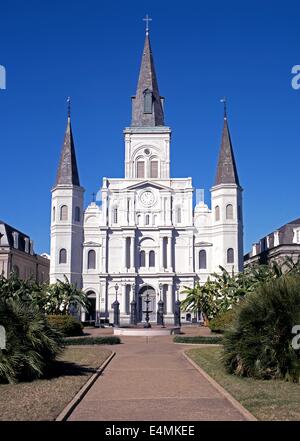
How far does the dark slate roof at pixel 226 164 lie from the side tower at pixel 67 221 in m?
18.3

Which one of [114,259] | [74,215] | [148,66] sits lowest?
[114,259]

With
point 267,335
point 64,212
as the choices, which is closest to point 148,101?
point 64,212

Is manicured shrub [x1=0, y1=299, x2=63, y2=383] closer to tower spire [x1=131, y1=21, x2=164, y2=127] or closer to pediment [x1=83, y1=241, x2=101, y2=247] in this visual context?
pediment [x1=83, y1=241, x2=101, y2=247]

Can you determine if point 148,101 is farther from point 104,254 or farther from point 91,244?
point 104,254

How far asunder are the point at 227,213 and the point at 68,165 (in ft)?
70.7

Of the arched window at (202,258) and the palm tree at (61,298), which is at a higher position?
the arched window at (202,258)

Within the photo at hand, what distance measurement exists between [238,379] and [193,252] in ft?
185

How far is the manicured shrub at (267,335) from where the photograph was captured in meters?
17.3

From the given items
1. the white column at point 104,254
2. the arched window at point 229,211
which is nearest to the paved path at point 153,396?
the white column at point 104,254

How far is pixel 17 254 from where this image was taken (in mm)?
76312

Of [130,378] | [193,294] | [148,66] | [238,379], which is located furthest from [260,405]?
[148,66]

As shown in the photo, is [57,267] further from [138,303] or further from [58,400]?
[58,400]

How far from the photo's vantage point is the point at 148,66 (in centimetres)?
8206

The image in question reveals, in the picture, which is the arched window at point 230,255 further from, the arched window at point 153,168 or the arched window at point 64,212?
the arched window at point 64,212
